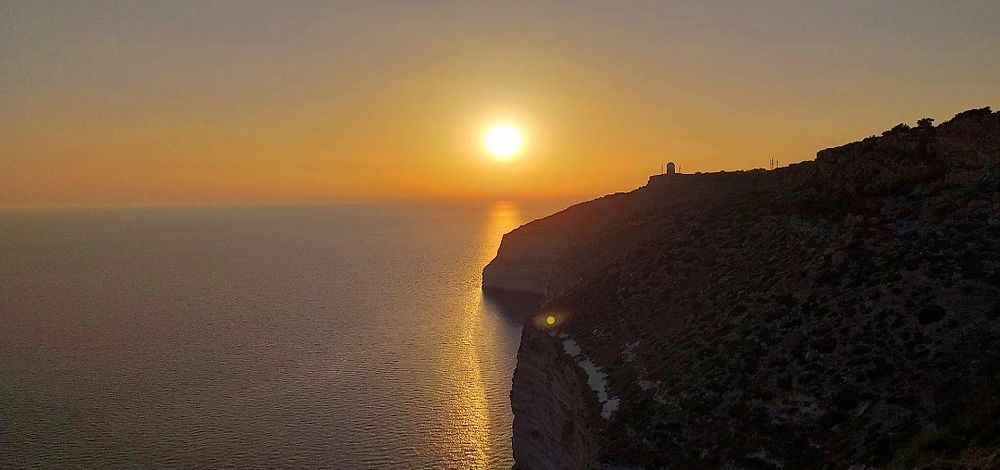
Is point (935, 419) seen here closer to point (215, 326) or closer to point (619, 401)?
point (619, 401)

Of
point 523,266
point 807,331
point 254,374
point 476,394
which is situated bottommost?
point 476,394

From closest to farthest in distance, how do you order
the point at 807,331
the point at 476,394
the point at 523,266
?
1. the point at 807,331
2. the point at 476,394
3. the point at 523,266

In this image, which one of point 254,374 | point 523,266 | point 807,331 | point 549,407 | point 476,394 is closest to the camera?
point 807,331

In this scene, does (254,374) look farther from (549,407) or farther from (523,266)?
(523,266)

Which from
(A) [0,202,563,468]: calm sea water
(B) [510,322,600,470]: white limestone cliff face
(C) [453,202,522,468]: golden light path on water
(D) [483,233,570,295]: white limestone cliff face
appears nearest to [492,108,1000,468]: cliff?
(B) [510,322,600,470]: white limestone cliff face

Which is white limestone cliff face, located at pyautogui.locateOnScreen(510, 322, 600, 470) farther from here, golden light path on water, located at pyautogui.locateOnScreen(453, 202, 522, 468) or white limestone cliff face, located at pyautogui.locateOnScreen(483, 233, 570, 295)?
white limestone cliff face, located at pyautogui.locateOnScreen(483, 233, 570, 295)

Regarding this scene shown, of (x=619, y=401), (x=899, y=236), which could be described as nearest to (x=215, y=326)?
(x=619, y=401)

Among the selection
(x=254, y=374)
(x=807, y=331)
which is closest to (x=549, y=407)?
(x=807, y=331)

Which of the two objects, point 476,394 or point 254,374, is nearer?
point 476,394
